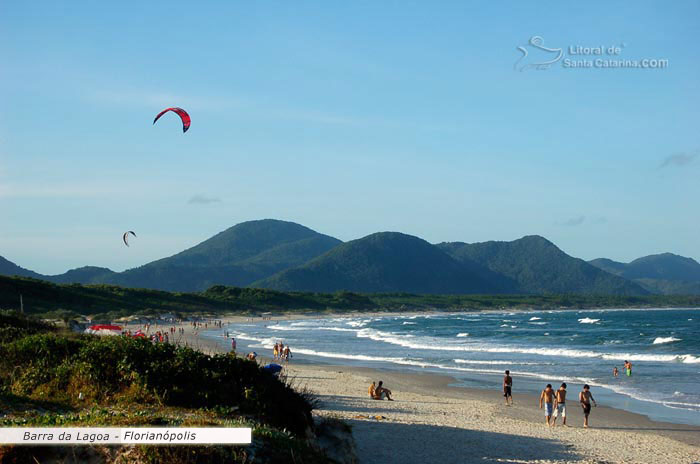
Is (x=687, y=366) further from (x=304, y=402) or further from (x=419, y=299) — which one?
(x=419, y=299)

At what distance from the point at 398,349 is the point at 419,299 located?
119413 millimetres

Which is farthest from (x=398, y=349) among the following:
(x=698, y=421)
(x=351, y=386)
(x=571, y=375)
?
(x=698, y=421)

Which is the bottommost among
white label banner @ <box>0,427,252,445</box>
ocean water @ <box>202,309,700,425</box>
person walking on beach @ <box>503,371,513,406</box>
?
ocean water @ <box>202,309,700,425</box>

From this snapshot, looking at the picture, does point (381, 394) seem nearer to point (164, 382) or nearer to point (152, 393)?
point (164, 382)

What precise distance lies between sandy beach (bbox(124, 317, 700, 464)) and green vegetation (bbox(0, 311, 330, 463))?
7.43ft

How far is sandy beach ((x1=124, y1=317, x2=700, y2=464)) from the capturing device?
40.7 ft

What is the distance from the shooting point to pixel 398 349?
43906 mm

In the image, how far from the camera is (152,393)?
948cm

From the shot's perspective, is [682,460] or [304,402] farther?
[682,460]

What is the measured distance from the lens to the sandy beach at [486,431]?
40.7 ft

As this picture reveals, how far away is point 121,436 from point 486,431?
9.95 metres

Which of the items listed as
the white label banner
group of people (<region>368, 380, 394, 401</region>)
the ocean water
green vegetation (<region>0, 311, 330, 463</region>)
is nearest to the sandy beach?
group of people (<region>368, 380, 394, 401</region>)

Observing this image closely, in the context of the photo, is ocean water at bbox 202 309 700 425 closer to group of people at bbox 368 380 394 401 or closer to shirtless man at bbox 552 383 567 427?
shirtless man at bbox 552 383 567 427

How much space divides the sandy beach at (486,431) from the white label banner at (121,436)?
4.64m
